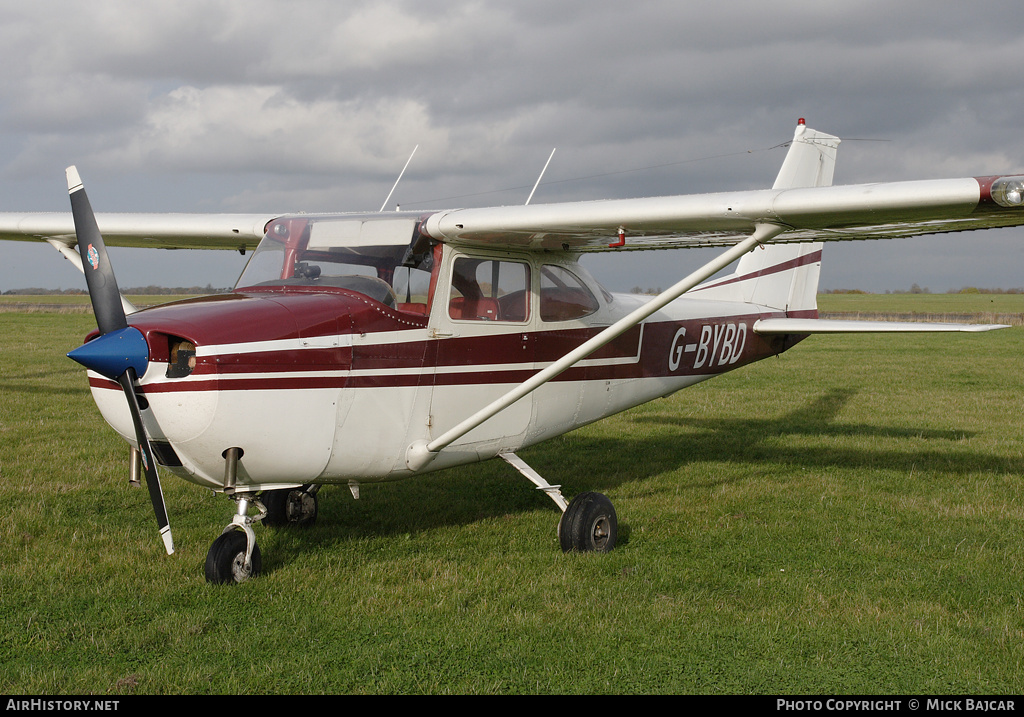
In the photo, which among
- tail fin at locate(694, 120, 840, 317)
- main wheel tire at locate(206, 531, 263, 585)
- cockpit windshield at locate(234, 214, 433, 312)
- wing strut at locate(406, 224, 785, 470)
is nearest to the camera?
main wheel tire at locate(206, 531, 263, 585)

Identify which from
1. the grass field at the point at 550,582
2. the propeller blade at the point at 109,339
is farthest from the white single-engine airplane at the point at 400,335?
the grass field at the point at 550,582

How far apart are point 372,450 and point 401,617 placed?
1070 millimetres

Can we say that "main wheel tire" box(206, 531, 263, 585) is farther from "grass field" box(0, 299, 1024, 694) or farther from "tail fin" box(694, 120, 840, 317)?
"tail fin" box(694, 120, 840, 317)

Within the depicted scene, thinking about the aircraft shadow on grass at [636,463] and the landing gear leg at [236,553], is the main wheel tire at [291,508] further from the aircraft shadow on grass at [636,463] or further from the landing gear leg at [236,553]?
the landing gear leg at [236,553]

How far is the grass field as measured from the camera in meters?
3.90

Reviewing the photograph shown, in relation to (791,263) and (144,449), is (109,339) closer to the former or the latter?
(144,449)

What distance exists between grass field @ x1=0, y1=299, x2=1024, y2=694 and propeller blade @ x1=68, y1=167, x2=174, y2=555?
0.79 m

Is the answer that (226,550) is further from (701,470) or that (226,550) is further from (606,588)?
(701,470)

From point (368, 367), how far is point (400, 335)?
12.3 inches

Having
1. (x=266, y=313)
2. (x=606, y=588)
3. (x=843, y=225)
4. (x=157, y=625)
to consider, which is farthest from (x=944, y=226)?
(x=157, y=625)

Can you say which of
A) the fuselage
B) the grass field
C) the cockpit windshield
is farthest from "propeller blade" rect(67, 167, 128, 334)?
the grass field

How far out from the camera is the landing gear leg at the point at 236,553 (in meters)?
4.89

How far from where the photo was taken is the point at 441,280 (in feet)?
18.2

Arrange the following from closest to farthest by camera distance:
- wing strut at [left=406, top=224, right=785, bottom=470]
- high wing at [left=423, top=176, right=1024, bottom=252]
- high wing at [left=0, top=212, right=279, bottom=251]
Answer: high wing at [left=423, top=176, right=1024, bottom=252]
wing strut at [left=406, top=224, right=785, bottom=470]
high wing at [left=0, top=212, right=279, bottom=251]
